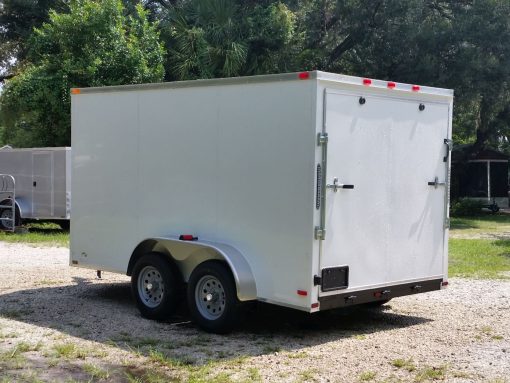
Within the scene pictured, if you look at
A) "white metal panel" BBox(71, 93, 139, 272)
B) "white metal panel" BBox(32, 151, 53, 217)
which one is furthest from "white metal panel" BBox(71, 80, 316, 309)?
"white metal panel" BBox(32, 151, 53, 217)

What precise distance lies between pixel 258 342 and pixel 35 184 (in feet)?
41.0

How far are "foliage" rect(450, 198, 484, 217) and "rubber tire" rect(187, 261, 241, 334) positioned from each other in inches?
879

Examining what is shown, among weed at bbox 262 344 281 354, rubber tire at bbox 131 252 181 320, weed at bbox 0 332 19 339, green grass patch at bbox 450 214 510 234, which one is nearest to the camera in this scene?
weed at bbox 262 344 281 354

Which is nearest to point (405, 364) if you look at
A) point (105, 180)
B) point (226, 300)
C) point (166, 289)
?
point (226, 300)

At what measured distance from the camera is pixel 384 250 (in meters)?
8.35

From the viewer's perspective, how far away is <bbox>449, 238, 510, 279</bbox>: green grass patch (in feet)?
42.8

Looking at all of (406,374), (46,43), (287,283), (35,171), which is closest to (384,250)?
(287,283)

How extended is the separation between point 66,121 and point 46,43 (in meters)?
2.44

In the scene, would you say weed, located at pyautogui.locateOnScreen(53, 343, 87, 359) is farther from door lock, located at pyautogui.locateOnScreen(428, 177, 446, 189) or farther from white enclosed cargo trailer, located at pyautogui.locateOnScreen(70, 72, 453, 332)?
door lock, located at pyautogui.locateOnScreen(428, 177, 446, 189)

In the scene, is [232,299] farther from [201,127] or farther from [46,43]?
[46,43]

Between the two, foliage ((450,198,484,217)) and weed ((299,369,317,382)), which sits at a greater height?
foliage ((450,198,484,217))

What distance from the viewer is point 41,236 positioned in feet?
58.7

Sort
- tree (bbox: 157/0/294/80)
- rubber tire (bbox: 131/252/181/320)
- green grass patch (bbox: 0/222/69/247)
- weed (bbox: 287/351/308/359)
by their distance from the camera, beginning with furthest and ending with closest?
tree (bbox: 157/0/294/80)
green grass patch (bbox: 0/222/69/247)
rubber tire (bbox: 131/252/181/320)
weed (bbox: 287/351/308/359)

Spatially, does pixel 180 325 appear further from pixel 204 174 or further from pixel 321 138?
pixel 321 138
